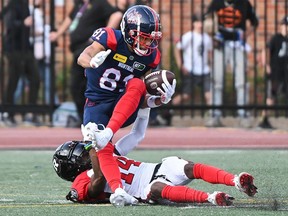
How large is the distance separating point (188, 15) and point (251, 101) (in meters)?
1.63

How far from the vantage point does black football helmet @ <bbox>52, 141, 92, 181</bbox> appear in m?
8.35

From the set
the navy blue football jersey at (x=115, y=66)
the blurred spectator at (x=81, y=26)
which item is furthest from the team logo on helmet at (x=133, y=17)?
the blurred spectator at (x=81, y=26)

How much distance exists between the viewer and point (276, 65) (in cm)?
1673

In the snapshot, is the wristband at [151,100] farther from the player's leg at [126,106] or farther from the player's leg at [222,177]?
the player's leg at [222,177]

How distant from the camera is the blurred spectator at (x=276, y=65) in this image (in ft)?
54.4

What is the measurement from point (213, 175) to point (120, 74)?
3.97 feet

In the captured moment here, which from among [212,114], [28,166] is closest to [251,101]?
[212,114]

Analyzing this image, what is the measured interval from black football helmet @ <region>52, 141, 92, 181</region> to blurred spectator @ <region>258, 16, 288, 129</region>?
8.24m

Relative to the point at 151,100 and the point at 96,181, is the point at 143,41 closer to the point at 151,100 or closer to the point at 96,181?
the point at 151,100

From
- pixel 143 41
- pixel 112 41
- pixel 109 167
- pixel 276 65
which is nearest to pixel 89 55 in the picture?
pixel 112 41

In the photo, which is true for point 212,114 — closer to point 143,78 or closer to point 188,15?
point 188,15

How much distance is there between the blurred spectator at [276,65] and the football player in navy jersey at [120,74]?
26.0 feet

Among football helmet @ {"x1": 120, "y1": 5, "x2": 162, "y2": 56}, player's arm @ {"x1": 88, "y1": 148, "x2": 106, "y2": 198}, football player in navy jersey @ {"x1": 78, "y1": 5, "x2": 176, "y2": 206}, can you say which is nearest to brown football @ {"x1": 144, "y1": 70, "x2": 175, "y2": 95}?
football player in navy jersey @ {"x1": 78, "y1": 5, "x2": 176, "y2": 206}

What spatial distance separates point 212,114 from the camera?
16766 mm
